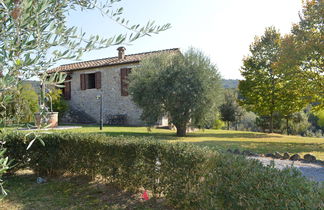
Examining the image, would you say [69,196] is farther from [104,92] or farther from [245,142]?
[104,92]

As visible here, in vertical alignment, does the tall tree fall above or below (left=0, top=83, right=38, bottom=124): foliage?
above

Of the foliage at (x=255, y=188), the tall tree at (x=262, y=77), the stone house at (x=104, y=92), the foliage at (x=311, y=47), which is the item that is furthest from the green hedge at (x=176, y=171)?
the tall tree at (x=262, y=77)

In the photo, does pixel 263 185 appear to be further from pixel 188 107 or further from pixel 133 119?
pixel 133 119

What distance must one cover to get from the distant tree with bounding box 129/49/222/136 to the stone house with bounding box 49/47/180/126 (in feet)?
16.1

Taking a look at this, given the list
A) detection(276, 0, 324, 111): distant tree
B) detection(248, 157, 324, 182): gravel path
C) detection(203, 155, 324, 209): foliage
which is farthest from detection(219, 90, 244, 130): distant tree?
detection(203, 155, 324, 209): foliage

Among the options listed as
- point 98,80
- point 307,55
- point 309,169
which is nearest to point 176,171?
point 309,169

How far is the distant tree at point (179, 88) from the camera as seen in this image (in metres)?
13.5

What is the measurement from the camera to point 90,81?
23281 millimetres

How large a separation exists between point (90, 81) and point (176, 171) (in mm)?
20822

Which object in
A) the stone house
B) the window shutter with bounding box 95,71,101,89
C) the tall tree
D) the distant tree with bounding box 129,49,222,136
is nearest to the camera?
the distant tree with bounding box 129,49,222,136

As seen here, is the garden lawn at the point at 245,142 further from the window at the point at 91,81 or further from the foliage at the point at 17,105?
the window at the point at 91,81

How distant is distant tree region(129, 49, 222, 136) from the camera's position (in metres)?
13.5

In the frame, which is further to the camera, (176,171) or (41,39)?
(176,171)

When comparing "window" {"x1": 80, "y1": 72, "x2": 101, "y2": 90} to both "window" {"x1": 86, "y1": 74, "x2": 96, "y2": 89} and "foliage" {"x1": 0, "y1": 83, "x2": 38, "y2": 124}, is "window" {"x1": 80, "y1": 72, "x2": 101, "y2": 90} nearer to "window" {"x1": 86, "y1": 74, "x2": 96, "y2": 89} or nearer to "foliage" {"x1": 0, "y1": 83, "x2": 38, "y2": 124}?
"window" {"x1": 86, "y1": 74, "x2": 96, "y2": 89}
